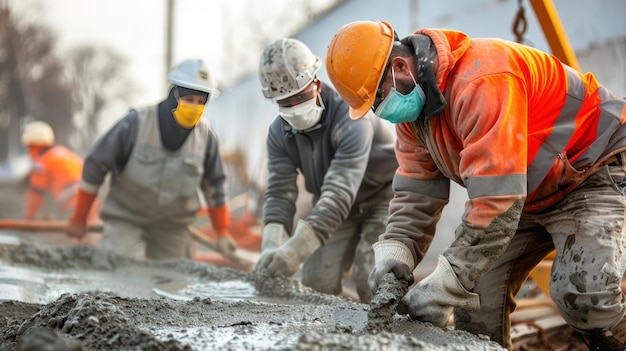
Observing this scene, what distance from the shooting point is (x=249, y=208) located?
14.0 meters

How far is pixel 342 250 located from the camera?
496cm

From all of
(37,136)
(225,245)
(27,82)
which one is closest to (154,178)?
A: (225,245)

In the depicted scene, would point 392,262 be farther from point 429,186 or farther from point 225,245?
point 225,245

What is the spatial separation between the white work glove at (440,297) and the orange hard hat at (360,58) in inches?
31.5

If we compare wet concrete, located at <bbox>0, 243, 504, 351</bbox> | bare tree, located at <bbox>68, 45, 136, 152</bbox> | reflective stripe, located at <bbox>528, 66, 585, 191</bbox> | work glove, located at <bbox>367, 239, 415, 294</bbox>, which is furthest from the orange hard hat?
bare tree, located at <bbox>68, 45, 136, 152</bbox>

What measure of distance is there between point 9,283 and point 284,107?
2.12 meters

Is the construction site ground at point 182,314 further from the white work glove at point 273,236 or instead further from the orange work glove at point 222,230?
the orange work glove at point 222,230

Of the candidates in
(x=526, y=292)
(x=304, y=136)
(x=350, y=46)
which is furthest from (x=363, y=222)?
(x=350, y=46)

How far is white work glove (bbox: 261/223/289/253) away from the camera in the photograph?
462 centimetres

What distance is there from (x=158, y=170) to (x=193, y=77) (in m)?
→ 0.91

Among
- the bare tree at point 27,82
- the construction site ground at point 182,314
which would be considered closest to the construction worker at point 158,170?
the construction site ground at point 182,314

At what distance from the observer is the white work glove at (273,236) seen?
462cm

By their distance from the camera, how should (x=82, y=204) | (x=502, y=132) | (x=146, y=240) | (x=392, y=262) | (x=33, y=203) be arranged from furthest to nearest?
1. (x=33, y=203)
2. (x=146, y=240)
3. (x=82, y=204)
4. (x=392, y=262)
5. (x=502, y=132)

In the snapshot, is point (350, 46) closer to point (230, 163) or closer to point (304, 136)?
point (304, 136)
